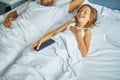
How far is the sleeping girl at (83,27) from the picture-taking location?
145 cm

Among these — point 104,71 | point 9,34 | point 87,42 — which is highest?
point 9,34

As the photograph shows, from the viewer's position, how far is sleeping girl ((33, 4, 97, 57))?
1.45 metres

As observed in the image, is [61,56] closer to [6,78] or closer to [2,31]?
[6,78]

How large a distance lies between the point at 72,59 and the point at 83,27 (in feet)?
1.00

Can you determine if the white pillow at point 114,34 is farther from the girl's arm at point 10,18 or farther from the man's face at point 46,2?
the girl's arm at point 10,18

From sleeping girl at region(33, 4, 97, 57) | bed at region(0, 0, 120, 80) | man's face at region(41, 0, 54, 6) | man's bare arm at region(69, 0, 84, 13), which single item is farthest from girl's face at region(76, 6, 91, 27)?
man's face at region(41, 0, 54, 6)

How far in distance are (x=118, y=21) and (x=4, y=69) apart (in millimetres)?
937

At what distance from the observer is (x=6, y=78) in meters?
1.18

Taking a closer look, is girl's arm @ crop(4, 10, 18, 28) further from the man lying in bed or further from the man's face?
the man's face

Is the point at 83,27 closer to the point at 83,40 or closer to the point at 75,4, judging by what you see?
the point at 83,40

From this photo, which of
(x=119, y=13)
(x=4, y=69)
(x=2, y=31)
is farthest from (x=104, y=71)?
(x=2, y=31)

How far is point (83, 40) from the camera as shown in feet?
4.86

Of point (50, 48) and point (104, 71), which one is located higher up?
point (50, 48)

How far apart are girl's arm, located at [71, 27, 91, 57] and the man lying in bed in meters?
0.29
